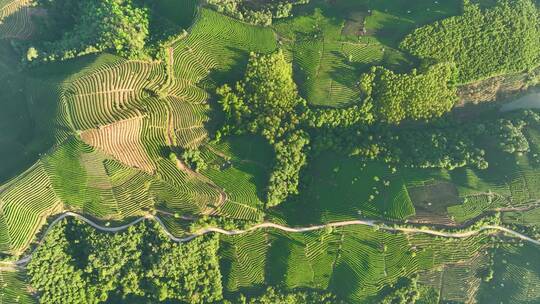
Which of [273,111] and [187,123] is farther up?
[273,111]

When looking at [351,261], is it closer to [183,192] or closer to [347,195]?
[347,195]

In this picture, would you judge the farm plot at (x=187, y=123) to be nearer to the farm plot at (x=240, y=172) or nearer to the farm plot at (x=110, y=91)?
the farm plot at (x=240, y=172)

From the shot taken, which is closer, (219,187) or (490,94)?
(219,187)

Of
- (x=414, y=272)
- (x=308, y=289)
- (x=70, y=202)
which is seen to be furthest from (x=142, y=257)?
(x=414, y=272)

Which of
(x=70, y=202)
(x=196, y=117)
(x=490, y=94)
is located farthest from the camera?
(x=490, y=94)

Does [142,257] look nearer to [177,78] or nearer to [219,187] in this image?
[219,187]

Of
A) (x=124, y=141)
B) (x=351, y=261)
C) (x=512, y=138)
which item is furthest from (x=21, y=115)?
(x=512, y=138)
